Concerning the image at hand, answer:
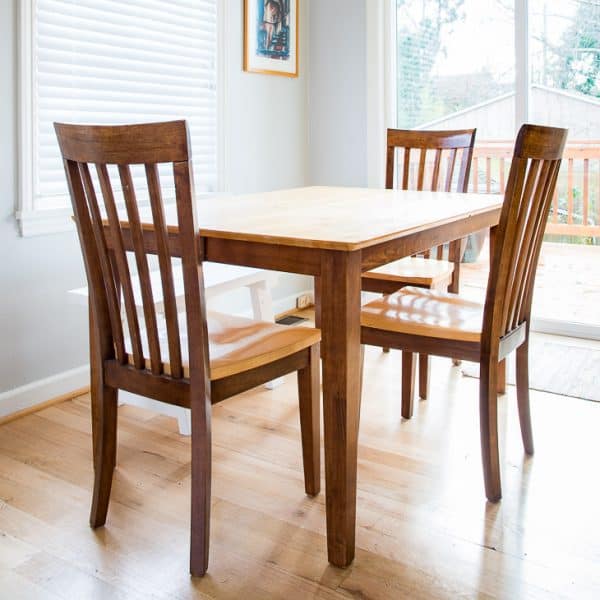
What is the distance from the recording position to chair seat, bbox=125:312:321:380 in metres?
1.69

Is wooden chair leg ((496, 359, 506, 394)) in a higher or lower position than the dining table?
lower

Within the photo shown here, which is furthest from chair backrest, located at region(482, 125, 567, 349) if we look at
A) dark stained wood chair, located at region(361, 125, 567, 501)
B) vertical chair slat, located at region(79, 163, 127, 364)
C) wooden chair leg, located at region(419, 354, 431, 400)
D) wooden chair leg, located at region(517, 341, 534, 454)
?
vertical chair slat, located at region(79, 163, 127, 364)

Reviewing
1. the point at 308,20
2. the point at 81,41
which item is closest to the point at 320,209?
the point at 81,41

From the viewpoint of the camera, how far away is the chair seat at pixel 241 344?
1694 millimetres

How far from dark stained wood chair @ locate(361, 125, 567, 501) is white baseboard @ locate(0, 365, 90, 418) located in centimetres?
127

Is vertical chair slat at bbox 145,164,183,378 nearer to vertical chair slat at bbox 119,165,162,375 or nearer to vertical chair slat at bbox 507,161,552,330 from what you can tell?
vertical chair slat at bbox 119,165,162,375

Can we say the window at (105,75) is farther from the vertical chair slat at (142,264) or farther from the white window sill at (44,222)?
the vertical chair slat at (142,264)

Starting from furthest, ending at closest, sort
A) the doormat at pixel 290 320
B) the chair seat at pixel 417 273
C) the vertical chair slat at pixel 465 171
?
the doormat at pixel 290 320
the vertical chair slat at pixel 465 171
the chair seat at pixel 417 273

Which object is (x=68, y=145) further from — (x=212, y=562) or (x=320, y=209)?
(x=212, y=562)

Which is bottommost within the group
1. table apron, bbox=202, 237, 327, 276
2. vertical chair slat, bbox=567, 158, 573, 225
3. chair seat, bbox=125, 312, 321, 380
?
chair seat, bbox=125, 312, 321, 380

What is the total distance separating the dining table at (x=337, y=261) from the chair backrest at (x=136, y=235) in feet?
0.29

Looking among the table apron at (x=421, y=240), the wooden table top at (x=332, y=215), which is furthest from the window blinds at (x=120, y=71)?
the table apron at (x=421, y=240)

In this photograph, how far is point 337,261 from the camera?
1559mm

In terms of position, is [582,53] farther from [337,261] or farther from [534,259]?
[337,261]
